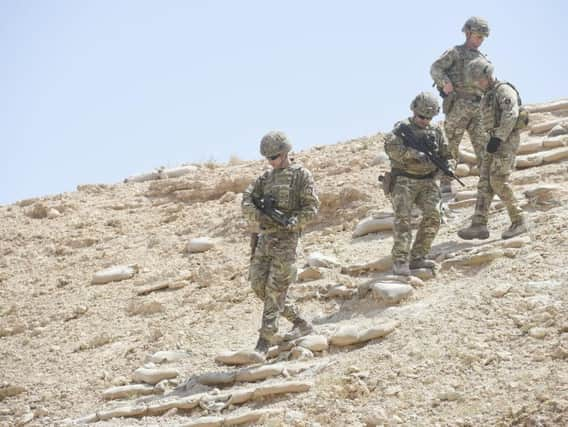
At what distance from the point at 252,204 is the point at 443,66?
434cm

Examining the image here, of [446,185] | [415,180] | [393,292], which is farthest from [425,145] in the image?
[446,185]

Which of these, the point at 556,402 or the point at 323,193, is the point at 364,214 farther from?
the point at 556,402

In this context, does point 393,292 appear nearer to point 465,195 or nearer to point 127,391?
point 127,391

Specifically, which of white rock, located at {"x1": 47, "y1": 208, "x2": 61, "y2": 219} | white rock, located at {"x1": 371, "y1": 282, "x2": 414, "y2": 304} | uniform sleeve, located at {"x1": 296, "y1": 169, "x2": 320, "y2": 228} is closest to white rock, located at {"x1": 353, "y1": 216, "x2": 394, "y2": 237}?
white rock, located at {"x1": 371, "y1": 282, "x2": 414, "y2": 304}

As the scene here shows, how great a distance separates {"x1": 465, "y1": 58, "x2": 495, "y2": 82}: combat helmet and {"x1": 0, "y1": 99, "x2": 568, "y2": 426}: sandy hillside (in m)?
1.75

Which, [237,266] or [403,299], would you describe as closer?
[403,299]

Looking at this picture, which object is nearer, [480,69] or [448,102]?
[480,69]

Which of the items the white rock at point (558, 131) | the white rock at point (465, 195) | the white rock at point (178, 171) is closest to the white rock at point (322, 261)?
the white rock at point (465, 195)

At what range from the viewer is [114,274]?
13.7m

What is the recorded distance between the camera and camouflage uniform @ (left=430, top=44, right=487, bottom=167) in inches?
473

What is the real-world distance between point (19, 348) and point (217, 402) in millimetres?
4447

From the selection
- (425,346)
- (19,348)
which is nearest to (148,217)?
(19,348)

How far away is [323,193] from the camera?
14.1 metres

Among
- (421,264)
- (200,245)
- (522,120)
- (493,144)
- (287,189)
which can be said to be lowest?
(200,245)
